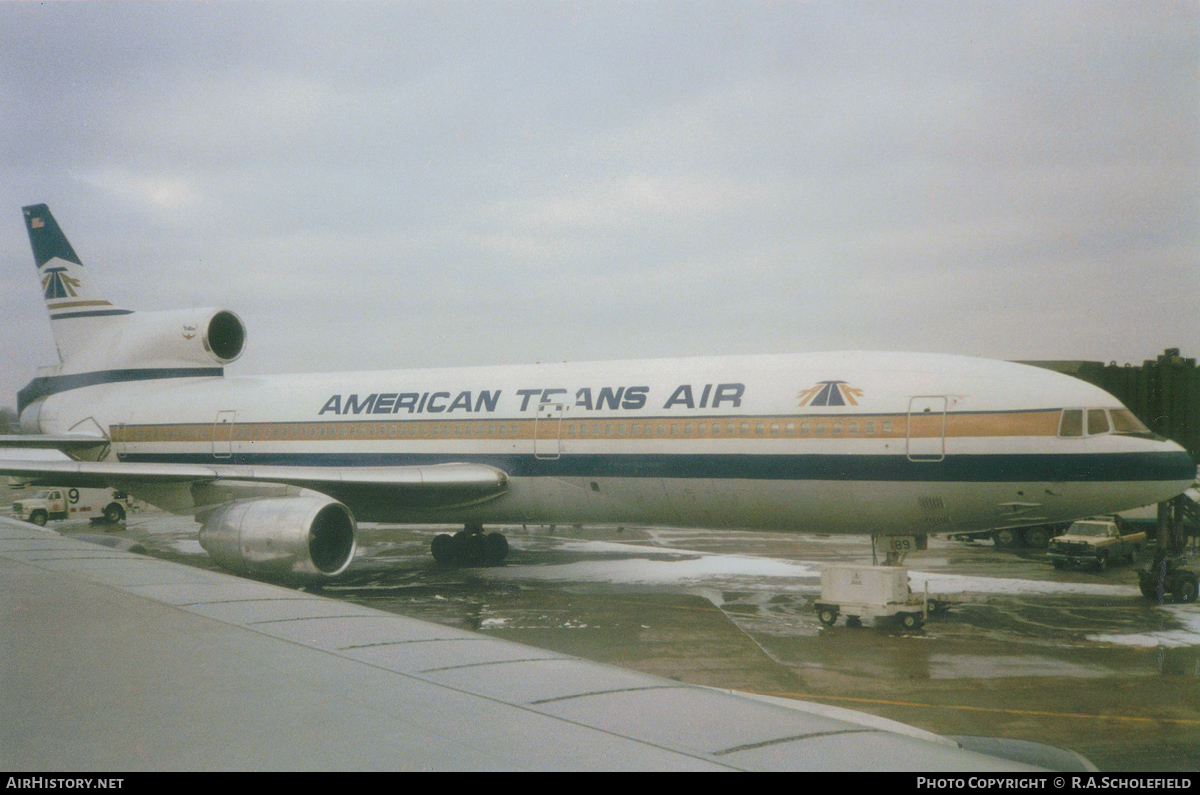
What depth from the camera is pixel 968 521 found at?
13.4 meters

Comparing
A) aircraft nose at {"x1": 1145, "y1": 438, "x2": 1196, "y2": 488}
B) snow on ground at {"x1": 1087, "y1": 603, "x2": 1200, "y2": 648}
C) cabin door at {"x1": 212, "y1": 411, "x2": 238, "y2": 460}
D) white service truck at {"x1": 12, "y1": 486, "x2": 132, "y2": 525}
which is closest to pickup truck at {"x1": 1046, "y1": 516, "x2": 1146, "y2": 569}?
snow on ground at {"x1": 1087, "y1": 603, "x2": 1200, "y2": 648}

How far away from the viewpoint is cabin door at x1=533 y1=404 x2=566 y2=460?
16.4 meters

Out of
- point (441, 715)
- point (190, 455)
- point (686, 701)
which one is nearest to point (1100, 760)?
point (686, 701)

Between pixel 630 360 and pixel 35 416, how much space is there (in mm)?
17924

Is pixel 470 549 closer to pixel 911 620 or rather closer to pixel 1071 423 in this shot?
pixel 911 620

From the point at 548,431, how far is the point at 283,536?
5.20 meters

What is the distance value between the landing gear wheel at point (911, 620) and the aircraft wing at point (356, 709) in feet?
33.2

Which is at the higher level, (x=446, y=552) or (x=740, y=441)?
(x=740, y=441)

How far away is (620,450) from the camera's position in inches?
617

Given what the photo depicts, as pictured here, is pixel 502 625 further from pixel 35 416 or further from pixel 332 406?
pixel 35 416

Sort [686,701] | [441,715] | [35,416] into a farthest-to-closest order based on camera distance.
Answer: [35,416]
[686,701]
[441,715]

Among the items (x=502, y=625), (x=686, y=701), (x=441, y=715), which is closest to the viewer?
(x=441, y=715)

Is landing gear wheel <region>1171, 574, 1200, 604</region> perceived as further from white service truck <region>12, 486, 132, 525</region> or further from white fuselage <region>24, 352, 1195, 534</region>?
white service truck <region>12, 486, 132, 525</region>

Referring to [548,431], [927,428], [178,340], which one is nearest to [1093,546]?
[927,428]
